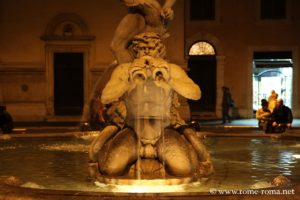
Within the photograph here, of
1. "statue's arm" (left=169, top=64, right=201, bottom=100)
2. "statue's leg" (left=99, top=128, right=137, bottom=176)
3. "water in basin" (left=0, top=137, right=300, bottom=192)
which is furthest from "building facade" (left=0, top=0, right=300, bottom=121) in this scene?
"statue's arm" (left=169, top=64, right=201, bottom=100)

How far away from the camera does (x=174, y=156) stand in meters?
5.95

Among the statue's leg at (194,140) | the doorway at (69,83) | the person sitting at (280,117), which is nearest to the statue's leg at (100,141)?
the statue's leg at (194,140)

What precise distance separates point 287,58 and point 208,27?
348cm

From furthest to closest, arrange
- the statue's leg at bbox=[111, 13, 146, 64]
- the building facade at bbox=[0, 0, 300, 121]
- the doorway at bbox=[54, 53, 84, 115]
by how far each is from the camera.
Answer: the doorway at bbox=[54, 53, 84, 115] → the building facade at bbox=[0, 0, 300, 121] → the statue's leg at bbox=[111, 13, 146, 64]

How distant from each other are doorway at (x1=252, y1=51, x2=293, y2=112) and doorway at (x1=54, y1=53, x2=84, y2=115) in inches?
294

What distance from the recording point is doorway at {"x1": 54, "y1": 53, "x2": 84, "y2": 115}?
23703 mm

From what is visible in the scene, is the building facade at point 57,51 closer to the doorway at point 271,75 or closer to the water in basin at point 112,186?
the doorway at point 271,75

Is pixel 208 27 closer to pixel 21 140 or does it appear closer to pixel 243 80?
pixel 243 80

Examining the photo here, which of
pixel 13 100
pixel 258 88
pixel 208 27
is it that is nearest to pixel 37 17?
pixel 13 100

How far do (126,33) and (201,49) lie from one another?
63.3 ft

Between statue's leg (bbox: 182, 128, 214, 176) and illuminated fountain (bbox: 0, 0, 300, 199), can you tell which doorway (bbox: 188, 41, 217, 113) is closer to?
illuminated fountain (bbox: 0, 0, 300, 199)

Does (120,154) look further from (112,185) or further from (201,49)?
(201,49)

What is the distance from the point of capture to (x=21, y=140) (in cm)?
1204

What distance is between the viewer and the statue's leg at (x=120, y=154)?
235 inches
